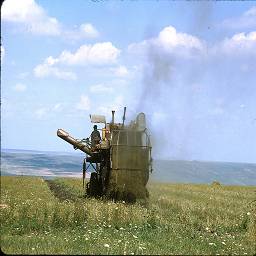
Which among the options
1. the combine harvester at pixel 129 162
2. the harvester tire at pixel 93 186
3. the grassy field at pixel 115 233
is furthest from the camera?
the harvester tire at pixel 93 186

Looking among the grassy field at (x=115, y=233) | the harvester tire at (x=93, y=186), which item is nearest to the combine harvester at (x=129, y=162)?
the harvester tire at (x=93, y=186)

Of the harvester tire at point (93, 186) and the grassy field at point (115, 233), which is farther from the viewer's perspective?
the harvester tire at point (93, 186)

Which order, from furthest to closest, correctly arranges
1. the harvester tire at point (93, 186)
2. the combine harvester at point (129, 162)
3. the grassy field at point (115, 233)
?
the harvester tire at point (93, 186), the combine harvester at point (129, 162), the grassy field at point (115, 233)

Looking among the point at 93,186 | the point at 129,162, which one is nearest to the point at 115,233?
the point at 129,162

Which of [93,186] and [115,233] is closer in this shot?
[115,233]

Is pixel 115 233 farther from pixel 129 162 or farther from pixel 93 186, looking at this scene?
pixel 93 186

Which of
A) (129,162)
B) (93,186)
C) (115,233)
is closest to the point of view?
(115,233)

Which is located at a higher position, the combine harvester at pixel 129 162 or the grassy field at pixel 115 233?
the combine harvester at pixel 129 162

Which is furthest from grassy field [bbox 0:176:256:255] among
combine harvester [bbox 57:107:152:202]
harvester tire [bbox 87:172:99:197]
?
harvester tire [bbox 87:172:99:197]

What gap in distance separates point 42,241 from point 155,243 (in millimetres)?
2530

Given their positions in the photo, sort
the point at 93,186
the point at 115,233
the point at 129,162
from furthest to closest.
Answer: the point at 93,186
the point at 129,162
the point at 115,233

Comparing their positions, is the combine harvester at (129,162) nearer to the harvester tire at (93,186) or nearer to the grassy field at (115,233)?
the harvester tire at (93,186)

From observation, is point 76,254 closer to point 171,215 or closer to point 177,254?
point 177,254

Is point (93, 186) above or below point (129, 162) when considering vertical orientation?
below
